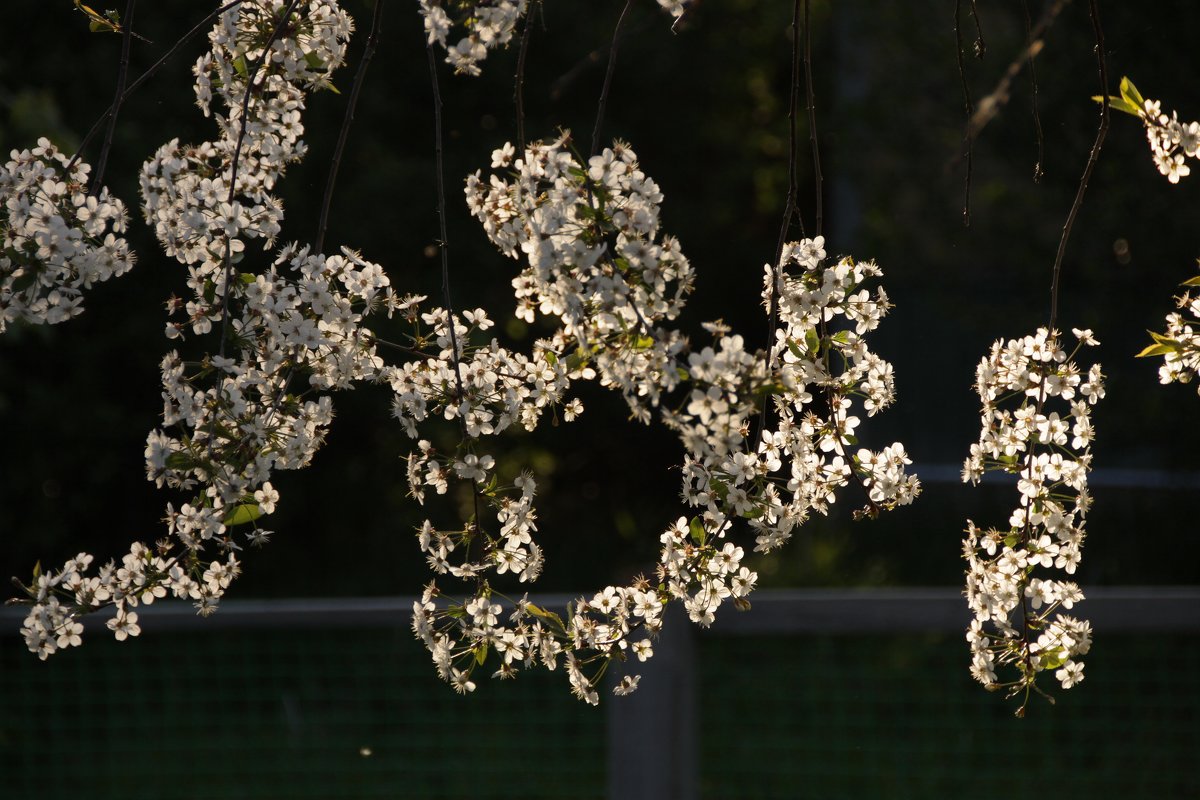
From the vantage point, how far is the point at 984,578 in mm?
1630

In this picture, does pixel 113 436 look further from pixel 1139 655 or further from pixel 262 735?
pixel 1139 655

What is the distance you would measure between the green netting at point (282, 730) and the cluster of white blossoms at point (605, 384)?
68.4 inches

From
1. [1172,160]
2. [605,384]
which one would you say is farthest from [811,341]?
[1172,160]

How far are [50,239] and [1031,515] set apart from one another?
1286mm

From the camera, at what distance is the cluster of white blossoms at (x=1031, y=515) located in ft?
5.29

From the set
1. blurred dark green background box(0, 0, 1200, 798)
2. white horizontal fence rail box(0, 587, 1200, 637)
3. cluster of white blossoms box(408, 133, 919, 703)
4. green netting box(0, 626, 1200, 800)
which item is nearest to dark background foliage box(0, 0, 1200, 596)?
blurred dark green background box(0, 0, 1200, 798)

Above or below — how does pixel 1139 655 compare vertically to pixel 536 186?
below

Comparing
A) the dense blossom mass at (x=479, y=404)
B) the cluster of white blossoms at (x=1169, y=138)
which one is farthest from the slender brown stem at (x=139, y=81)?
the cluster of white blossoms at (x=1169, y=138)

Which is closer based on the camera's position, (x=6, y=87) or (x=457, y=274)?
(x=6, y=87)

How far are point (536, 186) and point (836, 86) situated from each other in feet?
31.1

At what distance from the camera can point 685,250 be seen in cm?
870

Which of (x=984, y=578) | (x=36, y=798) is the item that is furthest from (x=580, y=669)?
(x=36, y=798)

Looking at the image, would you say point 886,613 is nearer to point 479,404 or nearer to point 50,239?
point 479,404

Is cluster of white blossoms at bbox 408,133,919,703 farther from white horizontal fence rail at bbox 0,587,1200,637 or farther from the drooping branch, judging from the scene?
white horizontal fence rail at bbox 0,587,1200,637
